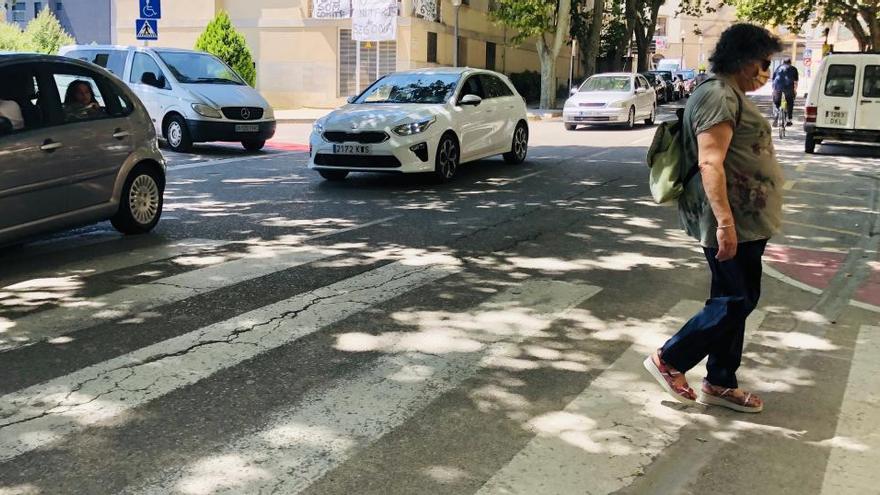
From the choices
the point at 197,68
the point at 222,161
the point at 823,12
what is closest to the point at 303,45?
the point at 197,68

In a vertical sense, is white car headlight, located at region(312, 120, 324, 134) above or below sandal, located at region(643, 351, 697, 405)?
above

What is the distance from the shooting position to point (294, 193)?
38.6 feet

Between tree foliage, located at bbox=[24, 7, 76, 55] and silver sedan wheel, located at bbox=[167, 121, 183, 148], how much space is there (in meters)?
18.0

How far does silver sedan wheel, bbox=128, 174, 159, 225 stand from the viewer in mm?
8688

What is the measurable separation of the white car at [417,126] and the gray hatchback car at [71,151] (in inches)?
143

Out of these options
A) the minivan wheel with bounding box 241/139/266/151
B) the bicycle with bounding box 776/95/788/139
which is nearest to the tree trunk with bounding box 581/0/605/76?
the bicycle with bounding box 776/95/788/139

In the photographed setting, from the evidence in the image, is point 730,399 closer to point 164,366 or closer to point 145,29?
point 164,366

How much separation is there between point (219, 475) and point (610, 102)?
23140mm

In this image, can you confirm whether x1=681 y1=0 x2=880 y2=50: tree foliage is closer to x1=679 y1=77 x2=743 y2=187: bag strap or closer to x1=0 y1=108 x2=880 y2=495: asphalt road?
x1=0 y1=108 x2=880 y2=495: asphalt road

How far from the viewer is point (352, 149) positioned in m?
12.2

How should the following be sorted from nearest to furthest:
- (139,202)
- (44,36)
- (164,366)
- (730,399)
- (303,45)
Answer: (730,399) < (164,366) < (139,202) < (44,36) < (303,45)

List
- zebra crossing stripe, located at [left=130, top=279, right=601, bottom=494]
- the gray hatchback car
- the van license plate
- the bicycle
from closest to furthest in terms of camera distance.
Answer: zebra crossing stripe, located at [left=130, top=279, right=601, bottom=494] < the gray hatchback car < the van license plate < the bicycle

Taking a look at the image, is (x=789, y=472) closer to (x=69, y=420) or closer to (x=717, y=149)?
(x=717, y=149)

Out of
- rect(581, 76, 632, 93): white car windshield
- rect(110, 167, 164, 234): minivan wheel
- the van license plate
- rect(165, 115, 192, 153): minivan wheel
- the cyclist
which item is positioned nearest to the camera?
rect(110, 167, 164, 234): minivan wheel
